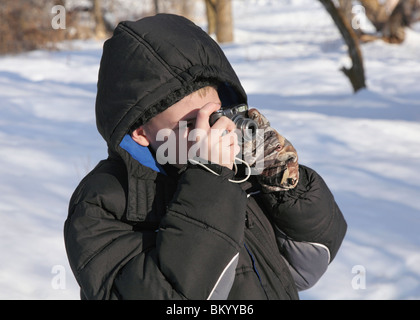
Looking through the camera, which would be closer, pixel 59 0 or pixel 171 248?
pixel 171 248

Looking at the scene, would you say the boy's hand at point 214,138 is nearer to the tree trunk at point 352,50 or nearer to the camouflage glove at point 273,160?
the camouflage glove at point 273,160

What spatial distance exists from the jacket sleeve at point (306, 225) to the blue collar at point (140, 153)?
1.10ft

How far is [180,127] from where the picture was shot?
1.38 m

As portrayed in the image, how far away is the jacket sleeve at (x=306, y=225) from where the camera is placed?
144 cm

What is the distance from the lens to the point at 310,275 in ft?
5.16

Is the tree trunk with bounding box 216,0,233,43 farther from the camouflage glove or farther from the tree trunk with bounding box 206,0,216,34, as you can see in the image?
the camouflage glove

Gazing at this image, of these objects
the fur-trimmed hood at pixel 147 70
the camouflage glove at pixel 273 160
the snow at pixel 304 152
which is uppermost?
the fur-trimmed hood at pixel 147 70

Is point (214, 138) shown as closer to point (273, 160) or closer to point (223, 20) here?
point (273, 160)

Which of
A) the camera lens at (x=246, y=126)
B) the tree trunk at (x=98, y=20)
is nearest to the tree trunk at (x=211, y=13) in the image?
the tree trunk at (x=98, y=20)

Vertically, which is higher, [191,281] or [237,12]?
[191,281]

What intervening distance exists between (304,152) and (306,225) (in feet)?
11.2
